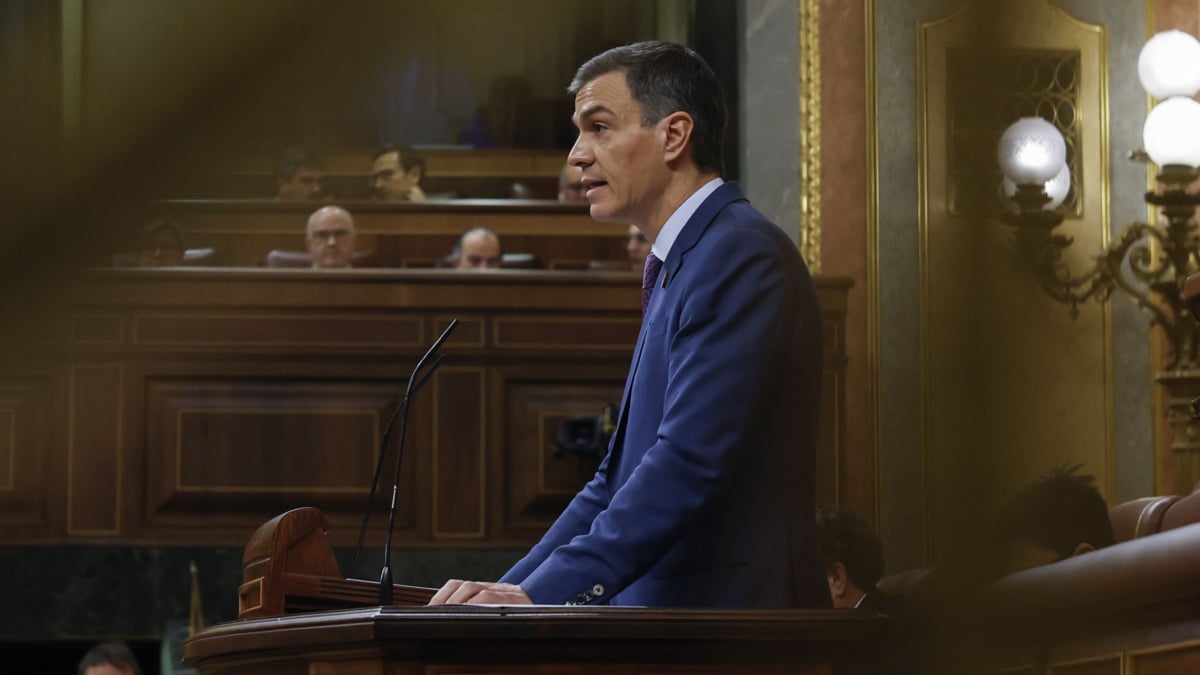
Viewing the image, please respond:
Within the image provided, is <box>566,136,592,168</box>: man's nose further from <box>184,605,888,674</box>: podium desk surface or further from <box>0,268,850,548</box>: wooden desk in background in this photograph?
<box>0,268,850,548</box>: wooden desk in background

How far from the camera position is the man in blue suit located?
5.38 ft

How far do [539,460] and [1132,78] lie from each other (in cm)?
351

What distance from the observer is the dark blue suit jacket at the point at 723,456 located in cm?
164

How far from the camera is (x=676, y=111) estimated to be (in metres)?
1.93

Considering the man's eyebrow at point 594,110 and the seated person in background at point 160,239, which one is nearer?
the seated person in background at point 160,239

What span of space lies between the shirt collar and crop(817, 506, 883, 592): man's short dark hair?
1.79m

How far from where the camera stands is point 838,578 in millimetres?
3662

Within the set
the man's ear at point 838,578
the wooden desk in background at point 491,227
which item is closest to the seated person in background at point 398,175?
the wooden desk in background at point 491,227

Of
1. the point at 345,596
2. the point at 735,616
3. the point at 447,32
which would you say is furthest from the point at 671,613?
the point at 447,32

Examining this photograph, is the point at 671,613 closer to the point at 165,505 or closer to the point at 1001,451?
the point at 1001,451

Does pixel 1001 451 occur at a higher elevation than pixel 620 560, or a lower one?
higher

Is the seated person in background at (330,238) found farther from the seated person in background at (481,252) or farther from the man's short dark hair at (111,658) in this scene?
the man's short dark hair at (111,658)

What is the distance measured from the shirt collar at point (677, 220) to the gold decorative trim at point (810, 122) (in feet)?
19.1

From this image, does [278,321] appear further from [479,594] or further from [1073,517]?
[479,594]
